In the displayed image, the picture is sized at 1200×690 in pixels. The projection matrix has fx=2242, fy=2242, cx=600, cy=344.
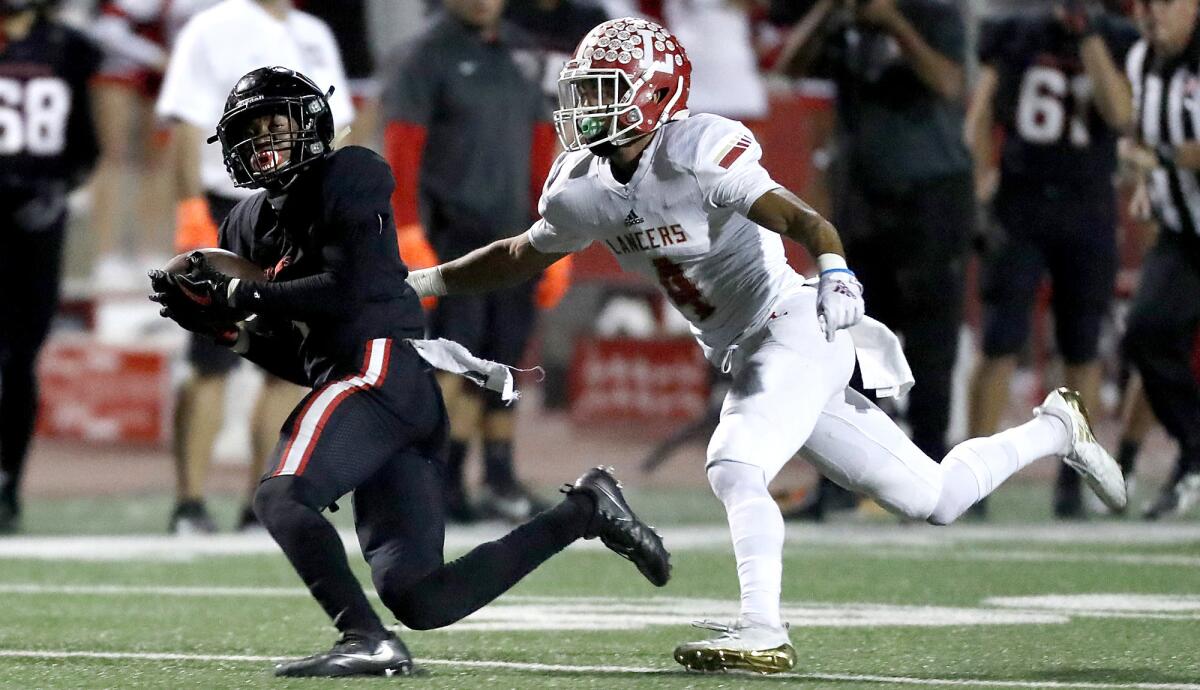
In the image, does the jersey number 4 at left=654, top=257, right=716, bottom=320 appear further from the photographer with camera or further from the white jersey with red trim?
the photographer with camera

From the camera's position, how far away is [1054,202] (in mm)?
8250

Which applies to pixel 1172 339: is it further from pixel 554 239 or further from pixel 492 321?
pixel 554 239

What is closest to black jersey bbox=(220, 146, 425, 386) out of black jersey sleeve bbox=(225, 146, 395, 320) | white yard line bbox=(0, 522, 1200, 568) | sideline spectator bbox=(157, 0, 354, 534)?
black jersey sleeve bbox=(225, 146, 395, 320)

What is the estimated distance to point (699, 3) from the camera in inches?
436

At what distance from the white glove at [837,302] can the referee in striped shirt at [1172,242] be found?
13.0 ft

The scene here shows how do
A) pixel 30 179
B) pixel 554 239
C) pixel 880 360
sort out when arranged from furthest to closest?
pixel 30 179 < pixel 880 360 < pixel 554 239

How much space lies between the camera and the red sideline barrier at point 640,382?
37.3 feet

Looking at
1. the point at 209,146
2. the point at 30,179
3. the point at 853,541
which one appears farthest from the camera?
the point at 30,179

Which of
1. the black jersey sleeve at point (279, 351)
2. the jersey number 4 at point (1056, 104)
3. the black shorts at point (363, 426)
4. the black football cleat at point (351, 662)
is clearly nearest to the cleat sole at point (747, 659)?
the black football cleat at point (351, 662)

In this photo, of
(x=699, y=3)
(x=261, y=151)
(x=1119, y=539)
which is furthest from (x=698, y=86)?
(x=261, y=151)

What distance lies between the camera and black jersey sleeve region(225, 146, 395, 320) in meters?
4.45

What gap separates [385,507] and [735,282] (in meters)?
0.90

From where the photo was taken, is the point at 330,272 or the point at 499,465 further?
the point at 499,465

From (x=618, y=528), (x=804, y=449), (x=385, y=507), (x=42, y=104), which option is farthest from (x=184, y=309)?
(x=42, y=104)
